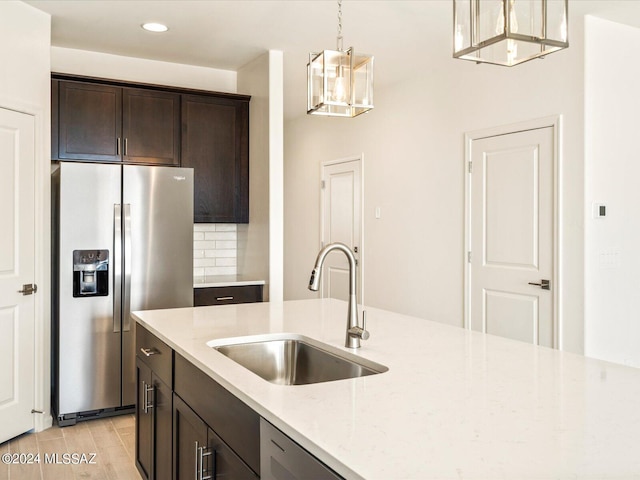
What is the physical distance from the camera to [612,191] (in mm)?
3820

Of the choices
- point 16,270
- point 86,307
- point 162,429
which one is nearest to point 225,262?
point 86,307

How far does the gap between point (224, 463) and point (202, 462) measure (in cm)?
20

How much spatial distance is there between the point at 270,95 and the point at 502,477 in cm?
390

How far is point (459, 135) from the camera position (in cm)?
470

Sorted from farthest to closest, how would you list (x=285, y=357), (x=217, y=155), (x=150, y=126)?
(x=217, y=155), (x=150, y=126), (x=285, y=357)

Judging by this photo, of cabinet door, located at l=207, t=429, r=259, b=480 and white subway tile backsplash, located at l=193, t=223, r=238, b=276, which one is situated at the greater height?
white subway tile backsplash, located at l=193, t=223, r=238, b=276

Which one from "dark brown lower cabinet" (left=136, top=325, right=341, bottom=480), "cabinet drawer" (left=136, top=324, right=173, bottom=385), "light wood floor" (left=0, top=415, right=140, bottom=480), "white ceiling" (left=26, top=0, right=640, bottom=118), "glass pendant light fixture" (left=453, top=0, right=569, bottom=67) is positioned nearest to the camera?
"dark brown lower cabinet" (left=136, top=325, right=341, bottom=480)

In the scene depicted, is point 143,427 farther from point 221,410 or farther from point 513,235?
point 513,235

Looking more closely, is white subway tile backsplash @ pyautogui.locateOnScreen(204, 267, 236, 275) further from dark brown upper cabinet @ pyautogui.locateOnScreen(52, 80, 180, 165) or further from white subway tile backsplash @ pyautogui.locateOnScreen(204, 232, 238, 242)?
dark brown upper cabinet @ pyautogui.locateOnScreen(52, 80, 180, 165)

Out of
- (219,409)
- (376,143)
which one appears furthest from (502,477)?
(376,143)

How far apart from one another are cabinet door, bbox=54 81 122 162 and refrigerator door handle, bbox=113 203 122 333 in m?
0.61

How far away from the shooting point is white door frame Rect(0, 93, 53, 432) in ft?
12.0

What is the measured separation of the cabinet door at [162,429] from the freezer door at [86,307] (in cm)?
155

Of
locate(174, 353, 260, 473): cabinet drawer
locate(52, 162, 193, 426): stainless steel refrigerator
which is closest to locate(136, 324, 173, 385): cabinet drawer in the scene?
locate(174, 353, 260, 473): cabinet drawer
